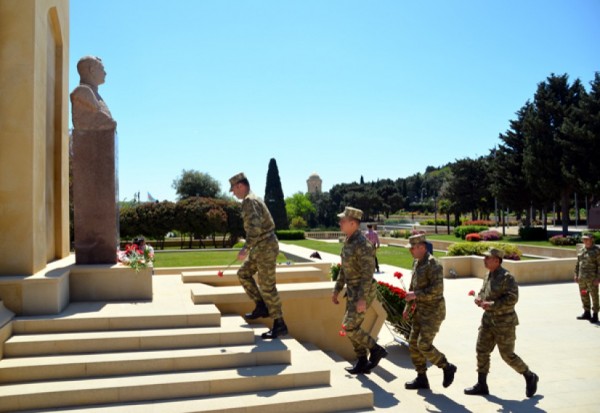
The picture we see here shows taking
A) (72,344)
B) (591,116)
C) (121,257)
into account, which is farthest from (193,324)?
(591,116)

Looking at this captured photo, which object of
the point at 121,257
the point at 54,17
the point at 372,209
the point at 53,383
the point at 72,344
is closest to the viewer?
the point at 53,383

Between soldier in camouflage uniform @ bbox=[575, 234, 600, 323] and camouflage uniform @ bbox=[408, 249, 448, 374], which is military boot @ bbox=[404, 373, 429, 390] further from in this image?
soldier in camouflage uniform @ bbox=[575, 234, 600, 323]

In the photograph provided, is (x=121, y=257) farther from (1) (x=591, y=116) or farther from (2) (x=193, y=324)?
(1) (x=591, y=116)

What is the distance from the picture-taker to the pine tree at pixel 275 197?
50.3 meters

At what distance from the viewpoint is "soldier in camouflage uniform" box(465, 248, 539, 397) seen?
573 cm

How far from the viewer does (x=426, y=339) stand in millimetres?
5750

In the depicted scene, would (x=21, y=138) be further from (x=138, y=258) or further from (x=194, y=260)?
(x=194, y=260)

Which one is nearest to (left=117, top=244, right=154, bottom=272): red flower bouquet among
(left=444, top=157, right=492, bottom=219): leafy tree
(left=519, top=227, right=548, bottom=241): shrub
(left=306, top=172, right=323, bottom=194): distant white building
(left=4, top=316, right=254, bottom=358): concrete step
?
(left=4, top=316, right=254, bottom=358): concrete step

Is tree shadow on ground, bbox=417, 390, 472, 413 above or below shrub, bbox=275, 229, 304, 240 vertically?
below

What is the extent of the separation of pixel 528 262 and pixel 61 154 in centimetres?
1412

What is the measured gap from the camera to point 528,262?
1609 centimetres

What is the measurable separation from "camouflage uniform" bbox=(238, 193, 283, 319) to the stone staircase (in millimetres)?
560

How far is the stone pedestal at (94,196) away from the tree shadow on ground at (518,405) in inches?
239

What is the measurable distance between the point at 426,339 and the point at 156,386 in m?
3.07
